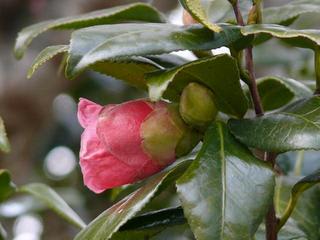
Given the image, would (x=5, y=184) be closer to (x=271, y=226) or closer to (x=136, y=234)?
(x=136, y=234)

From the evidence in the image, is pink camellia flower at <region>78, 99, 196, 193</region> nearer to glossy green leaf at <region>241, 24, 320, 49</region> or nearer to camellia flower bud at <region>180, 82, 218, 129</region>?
camellia flower bud at <region>180, 82, 218, 129</region>

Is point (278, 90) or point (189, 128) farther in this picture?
point (278, 90)

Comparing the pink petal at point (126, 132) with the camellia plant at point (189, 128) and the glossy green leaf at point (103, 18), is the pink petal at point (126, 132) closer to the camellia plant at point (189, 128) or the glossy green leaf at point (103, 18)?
the camellia plant at point (189, 128)

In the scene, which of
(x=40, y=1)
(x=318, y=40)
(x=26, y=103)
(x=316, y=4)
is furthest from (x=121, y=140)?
(x=40, y=1)

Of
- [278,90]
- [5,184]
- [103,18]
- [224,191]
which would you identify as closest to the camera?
[224,191]

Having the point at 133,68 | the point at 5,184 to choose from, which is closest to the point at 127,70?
the point at 133,68

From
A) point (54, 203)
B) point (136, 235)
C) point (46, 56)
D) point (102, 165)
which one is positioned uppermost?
point (46, 56)

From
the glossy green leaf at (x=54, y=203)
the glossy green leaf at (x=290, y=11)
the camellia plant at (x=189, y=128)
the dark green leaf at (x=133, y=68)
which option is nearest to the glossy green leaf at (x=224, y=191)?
the camellia plant at (x=189, y=128)
